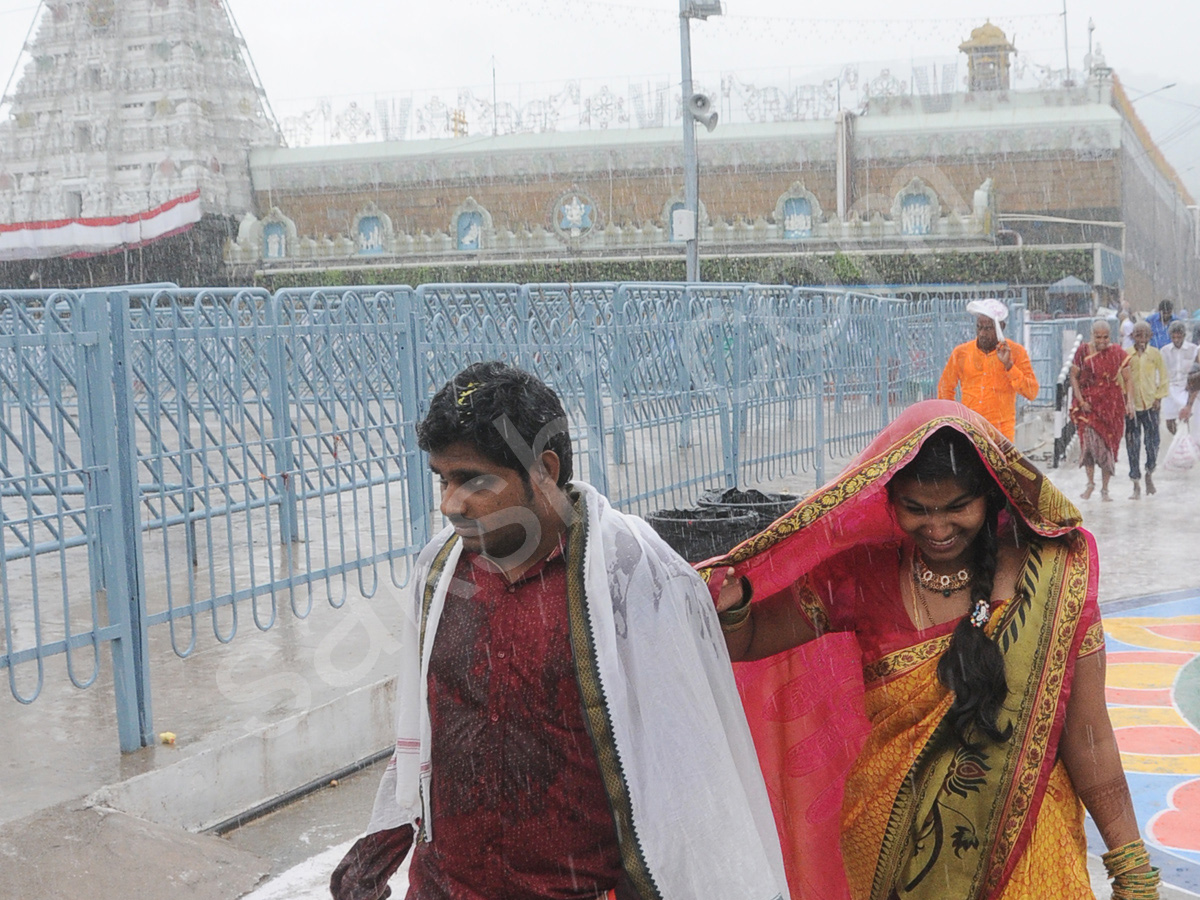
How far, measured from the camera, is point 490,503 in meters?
1.98

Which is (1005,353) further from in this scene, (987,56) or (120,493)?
(987,56)

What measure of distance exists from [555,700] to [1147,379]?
10.4 meters

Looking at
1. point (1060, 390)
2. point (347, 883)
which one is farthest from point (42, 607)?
point (1060, 390)

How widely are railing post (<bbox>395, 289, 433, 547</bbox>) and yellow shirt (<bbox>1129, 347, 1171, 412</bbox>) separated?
24.6ft

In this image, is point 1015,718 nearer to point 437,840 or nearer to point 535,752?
point 535,752

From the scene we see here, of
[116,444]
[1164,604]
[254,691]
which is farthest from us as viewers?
[1164,604]

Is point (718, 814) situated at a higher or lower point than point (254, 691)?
higher

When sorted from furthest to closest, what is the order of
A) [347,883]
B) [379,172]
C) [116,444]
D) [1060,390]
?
[379,172]
[1060,390]
[116,444]
[347,883]

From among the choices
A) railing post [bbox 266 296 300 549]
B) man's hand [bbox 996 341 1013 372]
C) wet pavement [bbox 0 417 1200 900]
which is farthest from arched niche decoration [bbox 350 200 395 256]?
wet pavement [bbox 0 417 1200 900]

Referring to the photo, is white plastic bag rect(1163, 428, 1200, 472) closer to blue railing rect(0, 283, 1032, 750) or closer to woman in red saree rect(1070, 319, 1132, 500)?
woman in red saree rect(1070, 319, 1132, 500)

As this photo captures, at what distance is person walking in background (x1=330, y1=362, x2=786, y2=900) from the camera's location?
1924mm

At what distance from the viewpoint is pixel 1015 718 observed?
7.11 ft

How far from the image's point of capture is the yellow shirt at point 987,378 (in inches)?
324

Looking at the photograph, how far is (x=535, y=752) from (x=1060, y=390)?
12.5m
